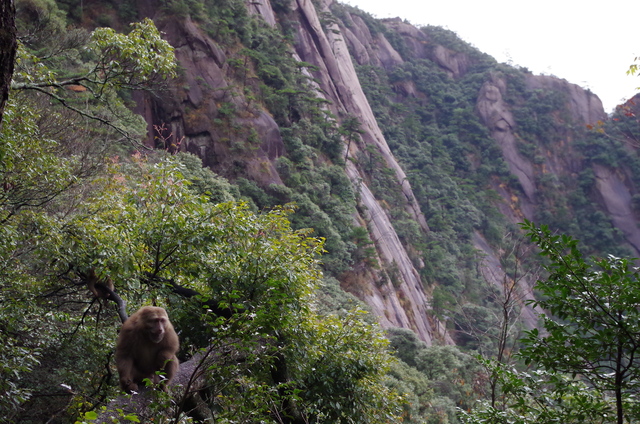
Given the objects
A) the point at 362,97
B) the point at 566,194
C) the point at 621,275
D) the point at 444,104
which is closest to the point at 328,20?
the point at 362,97

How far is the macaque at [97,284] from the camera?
403 cm

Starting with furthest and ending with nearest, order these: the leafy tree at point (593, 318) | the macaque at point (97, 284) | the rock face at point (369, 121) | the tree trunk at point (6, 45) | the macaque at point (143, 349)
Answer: the rock face at point (369, 121)
the macaque at point (97, 284)
the macaque at point (143, 349)
the leafy tree at point (593, 318)
the tree trunk at point (6, 45)

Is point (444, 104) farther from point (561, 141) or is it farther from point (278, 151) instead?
point (278, 151)

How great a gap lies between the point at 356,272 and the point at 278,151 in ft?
25.6

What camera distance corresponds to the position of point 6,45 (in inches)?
77.1

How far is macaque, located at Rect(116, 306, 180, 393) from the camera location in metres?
3.61

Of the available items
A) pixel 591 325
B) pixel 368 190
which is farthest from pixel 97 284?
pixel 368 190

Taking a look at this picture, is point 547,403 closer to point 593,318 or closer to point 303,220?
point 593,318

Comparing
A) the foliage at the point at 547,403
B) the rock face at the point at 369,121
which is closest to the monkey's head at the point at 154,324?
the foliage at the point at 547,403

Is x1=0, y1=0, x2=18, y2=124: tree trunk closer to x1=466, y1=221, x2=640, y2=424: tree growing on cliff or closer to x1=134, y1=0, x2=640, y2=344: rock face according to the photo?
x1=466, y1=221, x2=640, y2=424: tree growing on cliff

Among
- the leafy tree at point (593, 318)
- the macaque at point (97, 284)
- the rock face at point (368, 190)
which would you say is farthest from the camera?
the rock face at point (368, 190)

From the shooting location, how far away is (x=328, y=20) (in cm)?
4094

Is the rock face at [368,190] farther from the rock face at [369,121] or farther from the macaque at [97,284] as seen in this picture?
the macaque at [97,284]

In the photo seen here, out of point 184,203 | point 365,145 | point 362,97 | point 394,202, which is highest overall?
point 362,97
